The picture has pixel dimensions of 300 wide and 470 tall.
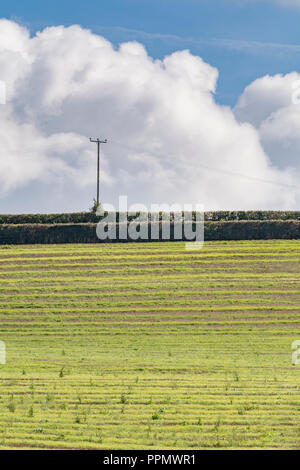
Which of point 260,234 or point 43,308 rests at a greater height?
point 260,234

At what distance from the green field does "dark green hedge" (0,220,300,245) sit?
2.41 m

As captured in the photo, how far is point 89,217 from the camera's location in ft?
233

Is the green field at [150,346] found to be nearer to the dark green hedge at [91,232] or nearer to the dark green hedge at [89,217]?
the dark green hedge at [91,232]

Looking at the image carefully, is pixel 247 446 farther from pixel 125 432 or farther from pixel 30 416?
pixel 30 416

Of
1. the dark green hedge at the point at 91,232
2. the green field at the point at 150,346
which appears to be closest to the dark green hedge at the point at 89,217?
the dark green hedge at the point at 91,232

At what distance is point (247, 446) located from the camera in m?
16.0

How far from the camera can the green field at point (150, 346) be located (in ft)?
58.0

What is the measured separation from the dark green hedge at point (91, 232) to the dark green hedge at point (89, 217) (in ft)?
6.37

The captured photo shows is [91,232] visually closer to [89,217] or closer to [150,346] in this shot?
[89,217]

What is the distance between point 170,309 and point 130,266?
39.2 ft

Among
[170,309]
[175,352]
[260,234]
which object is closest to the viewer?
[175,352]

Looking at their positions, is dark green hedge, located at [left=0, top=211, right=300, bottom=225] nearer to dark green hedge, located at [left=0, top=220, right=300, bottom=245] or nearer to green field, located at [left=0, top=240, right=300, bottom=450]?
dark green hedge, located at [left=0, top=220, right=300, bottom=245]
